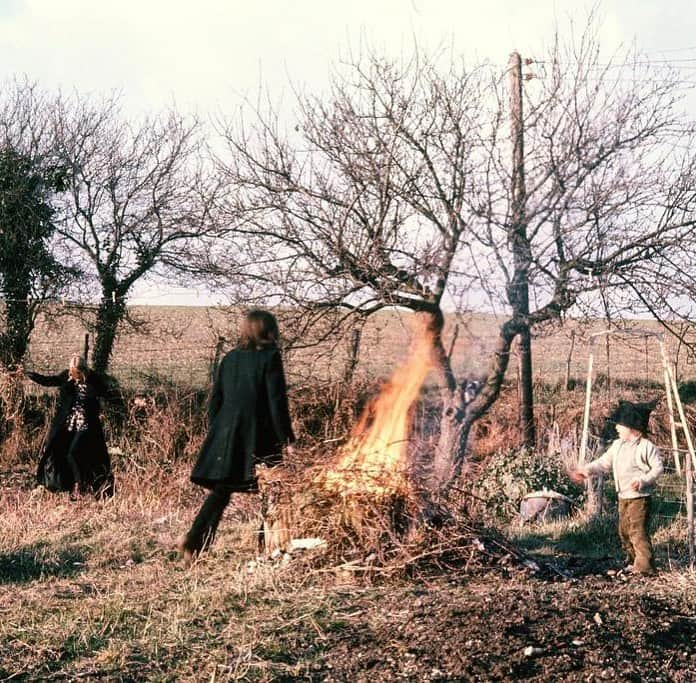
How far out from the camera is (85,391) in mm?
11969

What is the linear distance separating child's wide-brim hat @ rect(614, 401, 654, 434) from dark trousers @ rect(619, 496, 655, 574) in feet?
1.75

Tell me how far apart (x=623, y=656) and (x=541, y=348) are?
14968 millimetres

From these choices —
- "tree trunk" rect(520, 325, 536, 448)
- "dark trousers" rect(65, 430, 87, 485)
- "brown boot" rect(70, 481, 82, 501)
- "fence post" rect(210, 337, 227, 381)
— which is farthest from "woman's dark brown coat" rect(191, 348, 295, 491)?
"tree trunk" rect(520, 325, 536, 448)

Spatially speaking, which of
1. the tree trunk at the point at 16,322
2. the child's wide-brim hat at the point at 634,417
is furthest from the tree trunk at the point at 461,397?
the tree trunk at the point at 16,322

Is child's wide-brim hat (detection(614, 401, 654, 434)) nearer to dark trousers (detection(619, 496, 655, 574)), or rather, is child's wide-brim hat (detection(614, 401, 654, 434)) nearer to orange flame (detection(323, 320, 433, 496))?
dark trousers (detection(619, 496, 655, 574))

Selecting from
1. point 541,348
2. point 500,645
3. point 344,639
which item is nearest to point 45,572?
point 344,639

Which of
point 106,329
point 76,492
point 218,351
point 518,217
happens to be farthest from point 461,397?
point 106,329

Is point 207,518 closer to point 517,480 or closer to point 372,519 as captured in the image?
point 372,519

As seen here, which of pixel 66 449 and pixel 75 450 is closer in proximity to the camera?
pixel 75 450

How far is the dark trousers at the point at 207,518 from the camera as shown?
291 inches

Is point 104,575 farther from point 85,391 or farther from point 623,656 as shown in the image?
point 85,391

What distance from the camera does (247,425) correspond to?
743 centimetres

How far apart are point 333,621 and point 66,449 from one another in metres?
7.52

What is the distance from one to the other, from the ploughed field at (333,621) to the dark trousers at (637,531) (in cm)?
22
